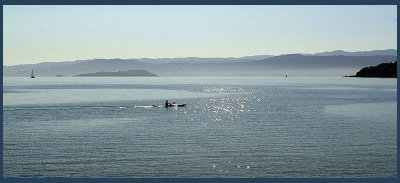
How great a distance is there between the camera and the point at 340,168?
51.0 m

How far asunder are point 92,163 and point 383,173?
112 feet

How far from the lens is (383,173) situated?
49.2m

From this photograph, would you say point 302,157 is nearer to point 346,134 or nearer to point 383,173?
point 383,173

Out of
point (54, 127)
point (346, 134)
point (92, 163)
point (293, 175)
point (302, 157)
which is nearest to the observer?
point (293, 175)

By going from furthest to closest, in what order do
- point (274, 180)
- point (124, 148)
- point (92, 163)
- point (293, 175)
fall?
point (124, 148)
point (92, 163)
point (293, 175)
point (274, 180)

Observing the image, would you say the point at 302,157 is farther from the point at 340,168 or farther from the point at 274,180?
the point at 274,180

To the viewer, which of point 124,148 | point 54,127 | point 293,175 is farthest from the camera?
point 54,127

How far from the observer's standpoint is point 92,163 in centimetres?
5244

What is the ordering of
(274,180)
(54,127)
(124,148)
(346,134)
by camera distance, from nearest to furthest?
(274,180), (124,148), (346,134), (54,127)

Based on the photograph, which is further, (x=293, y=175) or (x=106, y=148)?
(x=106, y=148)

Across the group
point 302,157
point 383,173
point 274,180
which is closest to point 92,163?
point 274,180

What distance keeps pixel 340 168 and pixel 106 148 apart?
1244 inches

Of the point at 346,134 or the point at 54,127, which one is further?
the point at 54,127

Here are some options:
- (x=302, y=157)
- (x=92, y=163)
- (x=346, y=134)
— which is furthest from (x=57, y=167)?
(x=346, y=134)
